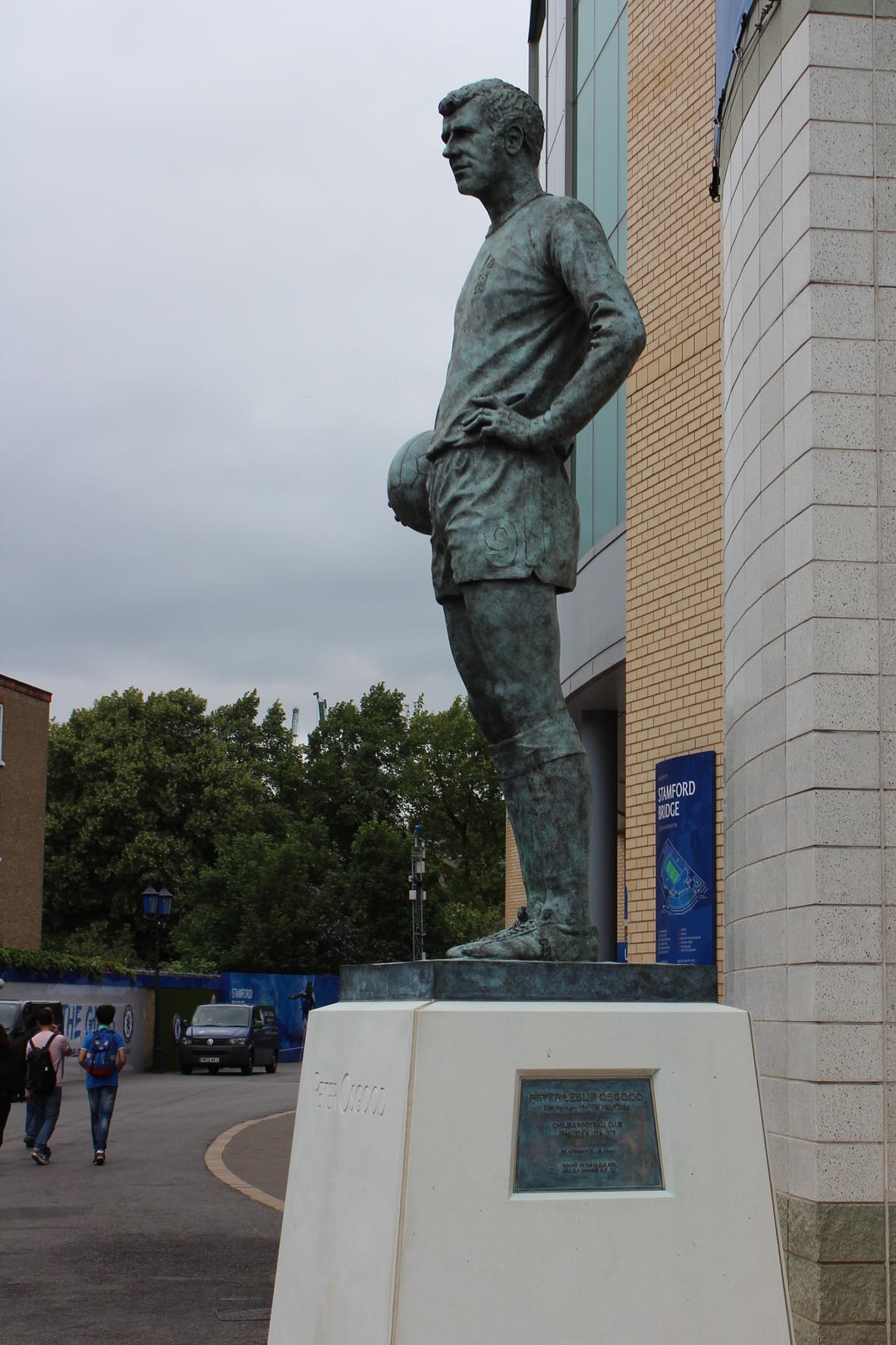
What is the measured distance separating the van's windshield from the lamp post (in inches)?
59.9

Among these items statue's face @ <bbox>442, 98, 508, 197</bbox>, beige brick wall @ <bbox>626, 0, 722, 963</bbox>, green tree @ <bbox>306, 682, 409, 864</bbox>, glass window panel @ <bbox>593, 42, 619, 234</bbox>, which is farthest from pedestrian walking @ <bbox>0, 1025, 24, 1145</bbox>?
green tree @ <bbox>306, 682, 409, 864</bbox>

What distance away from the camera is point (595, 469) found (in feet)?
52.7

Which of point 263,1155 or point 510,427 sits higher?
point 510,427

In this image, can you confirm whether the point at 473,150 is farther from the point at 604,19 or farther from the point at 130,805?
the point at 130,805

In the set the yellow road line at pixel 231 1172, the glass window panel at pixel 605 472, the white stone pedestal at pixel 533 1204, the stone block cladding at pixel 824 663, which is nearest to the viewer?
the white stone pedestal at pixel 533 1204

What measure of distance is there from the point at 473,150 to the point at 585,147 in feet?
43.3

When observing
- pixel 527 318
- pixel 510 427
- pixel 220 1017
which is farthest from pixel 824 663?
pixel 220 1017

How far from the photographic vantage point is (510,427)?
4.52 m

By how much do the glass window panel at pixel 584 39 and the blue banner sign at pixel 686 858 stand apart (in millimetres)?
8819

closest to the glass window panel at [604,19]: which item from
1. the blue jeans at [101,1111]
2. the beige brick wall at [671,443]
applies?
the beige brick wall at [671,443]

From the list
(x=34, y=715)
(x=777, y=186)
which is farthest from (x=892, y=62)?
(x=34, y=715)

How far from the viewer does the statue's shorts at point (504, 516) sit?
14.9ft

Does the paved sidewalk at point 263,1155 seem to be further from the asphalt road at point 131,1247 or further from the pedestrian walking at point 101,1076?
the pedestrian walking at point 101,1076

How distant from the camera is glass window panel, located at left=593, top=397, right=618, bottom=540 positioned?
15320 mm
